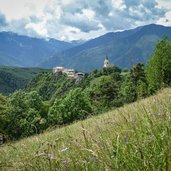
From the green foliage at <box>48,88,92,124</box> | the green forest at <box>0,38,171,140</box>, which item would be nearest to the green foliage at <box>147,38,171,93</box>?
the green forest at <box>0,38,171,140</box>

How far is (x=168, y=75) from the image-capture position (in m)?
54.5

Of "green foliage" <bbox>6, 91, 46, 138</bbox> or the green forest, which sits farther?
"green foliage" <bbox>6, 91, 46, 138</bbox>

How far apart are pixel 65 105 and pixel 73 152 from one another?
2587 inches

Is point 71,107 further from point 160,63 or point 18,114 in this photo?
point 160,63

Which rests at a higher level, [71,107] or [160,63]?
[160,63]

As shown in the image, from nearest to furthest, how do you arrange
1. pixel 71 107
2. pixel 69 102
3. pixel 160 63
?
pixel 160 63, pixel 71 107, pixel 69 102

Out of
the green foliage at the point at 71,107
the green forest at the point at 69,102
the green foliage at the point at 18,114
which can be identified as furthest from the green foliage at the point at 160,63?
the green foliage at the point at 18,114

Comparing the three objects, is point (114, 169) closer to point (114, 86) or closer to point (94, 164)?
point (94, 164)

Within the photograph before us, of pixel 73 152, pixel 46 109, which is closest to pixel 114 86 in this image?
pixel 46 109

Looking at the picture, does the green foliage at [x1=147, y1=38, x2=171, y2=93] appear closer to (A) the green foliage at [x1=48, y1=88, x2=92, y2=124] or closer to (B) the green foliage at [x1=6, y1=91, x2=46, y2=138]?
(A) the green foliage at [x1=48, y1=88, x2=92, y2=124]

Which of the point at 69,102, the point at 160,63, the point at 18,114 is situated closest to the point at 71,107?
the point at 69,102

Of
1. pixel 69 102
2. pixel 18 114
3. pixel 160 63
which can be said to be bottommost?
pixel 69 102

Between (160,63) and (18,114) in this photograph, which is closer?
(160,63)

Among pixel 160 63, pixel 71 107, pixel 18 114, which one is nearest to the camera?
pixel 160 63
